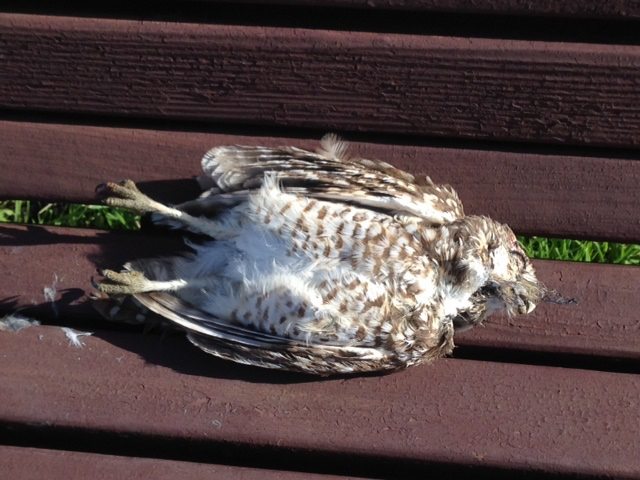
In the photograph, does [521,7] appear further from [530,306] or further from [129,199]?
[129,199]

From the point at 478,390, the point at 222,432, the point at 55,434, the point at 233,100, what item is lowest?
the point at 55,434

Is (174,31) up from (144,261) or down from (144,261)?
up

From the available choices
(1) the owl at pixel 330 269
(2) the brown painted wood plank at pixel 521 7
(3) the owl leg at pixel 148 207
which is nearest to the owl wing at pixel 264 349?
(1) the owl at pixel 330 269

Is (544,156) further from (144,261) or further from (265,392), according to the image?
(144,261)

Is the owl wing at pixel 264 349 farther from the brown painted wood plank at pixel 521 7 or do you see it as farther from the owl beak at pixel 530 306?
the brown painted wood plank at pixel 521 7

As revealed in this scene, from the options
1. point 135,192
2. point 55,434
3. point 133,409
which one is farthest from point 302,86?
point 55,434

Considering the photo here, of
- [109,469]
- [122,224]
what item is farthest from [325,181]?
[109,469]

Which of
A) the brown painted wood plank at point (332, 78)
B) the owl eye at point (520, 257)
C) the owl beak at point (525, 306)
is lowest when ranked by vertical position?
the owl beak at point (525, 306)
